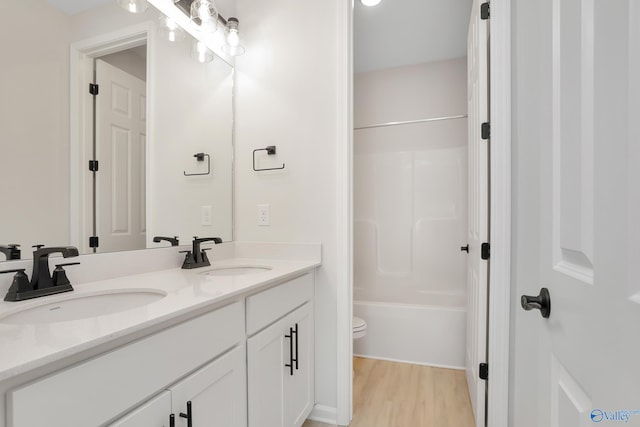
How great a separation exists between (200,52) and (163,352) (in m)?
1.58

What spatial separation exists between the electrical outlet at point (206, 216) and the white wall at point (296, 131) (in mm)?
178

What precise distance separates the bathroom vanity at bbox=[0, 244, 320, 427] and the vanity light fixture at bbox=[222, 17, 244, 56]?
4.11 feet

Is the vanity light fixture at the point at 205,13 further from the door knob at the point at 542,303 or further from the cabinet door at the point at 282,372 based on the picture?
the door knob at the point at 542,303

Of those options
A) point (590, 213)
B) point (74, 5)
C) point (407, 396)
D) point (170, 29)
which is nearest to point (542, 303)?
point (590, 213)

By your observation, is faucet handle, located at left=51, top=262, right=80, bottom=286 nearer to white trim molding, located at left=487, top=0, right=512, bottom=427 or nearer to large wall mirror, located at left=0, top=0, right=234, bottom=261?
large wall mirror, located at left=0, top=0, right=234, bottom=261

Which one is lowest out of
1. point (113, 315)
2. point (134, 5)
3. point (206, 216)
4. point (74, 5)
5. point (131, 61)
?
point (113, 315)

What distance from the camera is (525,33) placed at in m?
1.13

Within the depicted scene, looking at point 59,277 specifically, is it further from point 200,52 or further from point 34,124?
point 200,52

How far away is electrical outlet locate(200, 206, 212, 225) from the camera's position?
5.52 ft

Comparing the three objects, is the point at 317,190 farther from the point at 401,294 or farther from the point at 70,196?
the point at 401,294

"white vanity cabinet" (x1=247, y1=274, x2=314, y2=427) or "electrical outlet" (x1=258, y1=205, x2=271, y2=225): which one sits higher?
"electrical outlet" (x1=258, y1=205, x2=271, y2=225)

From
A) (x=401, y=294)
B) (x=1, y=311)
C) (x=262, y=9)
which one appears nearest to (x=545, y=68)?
(x=1, y=311)

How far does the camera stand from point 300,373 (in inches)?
56.7

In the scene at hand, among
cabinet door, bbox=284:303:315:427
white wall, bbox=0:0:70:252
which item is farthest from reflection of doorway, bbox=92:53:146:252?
cabinet door, bbox=284:303:315:427
